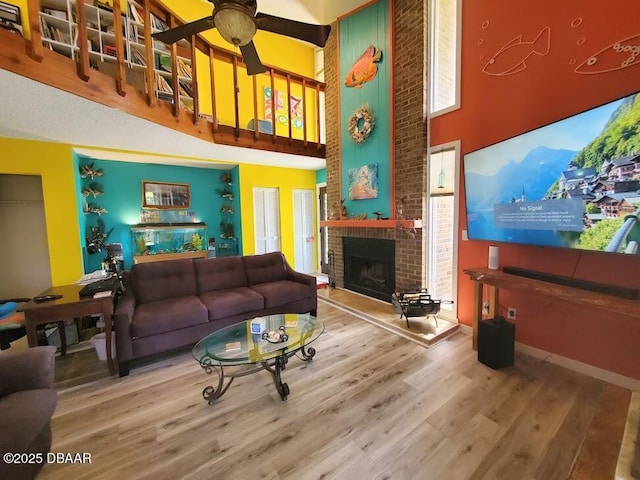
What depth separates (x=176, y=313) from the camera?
8.11 ft

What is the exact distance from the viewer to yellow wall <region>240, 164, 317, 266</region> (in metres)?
5.42

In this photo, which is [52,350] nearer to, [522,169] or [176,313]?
[176,313]

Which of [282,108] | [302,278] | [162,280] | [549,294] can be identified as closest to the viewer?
[549,294]

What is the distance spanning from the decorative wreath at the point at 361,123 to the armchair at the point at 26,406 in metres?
3.96

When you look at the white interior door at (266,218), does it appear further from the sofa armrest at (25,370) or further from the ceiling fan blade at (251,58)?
the sofa armrest at (25,370)

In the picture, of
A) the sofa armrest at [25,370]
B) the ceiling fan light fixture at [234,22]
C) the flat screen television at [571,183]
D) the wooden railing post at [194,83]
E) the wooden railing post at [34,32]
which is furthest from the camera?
the wooden railing post at [194,83]

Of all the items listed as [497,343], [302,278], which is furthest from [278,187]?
[497,343]

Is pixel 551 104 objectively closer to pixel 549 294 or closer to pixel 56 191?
pixel 549 294

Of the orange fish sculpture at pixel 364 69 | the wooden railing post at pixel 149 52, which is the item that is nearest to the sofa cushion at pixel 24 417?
the wooden railing post at pixel 149 52

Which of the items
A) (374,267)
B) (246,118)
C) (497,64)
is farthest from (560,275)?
(246,118)

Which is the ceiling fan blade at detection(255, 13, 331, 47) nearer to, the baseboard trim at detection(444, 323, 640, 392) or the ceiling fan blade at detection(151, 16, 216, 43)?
the ceiling fan blade at detection(151, 16, 216, 43)

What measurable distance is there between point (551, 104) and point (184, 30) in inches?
118

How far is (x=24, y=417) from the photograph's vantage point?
120cm

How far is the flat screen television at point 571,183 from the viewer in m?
1.51
